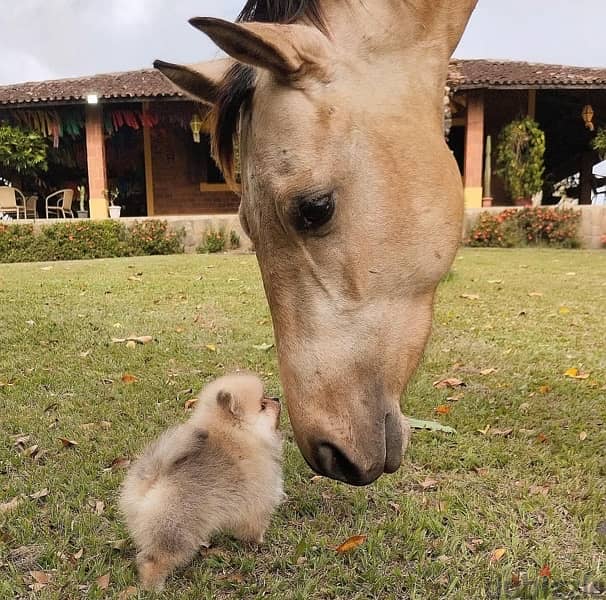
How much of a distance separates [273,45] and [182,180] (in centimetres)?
1432

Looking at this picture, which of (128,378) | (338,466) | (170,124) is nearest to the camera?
(338,466)

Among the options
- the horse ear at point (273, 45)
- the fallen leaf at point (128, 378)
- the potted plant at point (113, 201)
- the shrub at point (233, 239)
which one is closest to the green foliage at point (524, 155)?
the shrub at point (233, 239)

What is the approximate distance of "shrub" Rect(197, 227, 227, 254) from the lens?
38.1 feet

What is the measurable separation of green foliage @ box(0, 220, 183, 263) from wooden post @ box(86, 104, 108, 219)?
1.72 meters

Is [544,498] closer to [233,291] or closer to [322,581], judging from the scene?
[322,581]

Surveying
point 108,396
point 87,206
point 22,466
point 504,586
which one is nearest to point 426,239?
point 504,586

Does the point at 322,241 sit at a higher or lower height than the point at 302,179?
lower

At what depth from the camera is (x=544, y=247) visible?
11.6 meters

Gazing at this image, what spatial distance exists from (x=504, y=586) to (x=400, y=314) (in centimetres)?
87

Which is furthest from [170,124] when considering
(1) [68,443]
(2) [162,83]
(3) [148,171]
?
(1) [68,443]

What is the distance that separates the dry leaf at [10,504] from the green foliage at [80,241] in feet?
32.3

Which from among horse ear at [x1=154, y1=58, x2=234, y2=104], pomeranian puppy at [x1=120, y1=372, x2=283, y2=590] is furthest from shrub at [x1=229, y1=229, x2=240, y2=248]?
horse ear at [x1=154, y1=58, x2=234, y2=104]

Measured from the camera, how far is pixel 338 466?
1.22 m

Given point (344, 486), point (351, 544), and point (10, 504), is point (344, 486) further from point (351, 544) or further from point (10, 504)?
point (10, 504)
